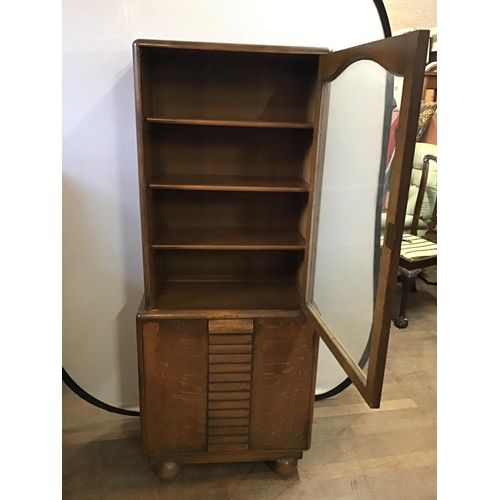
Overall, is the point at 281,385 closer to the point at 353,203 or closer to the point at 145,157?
the point at 353,203

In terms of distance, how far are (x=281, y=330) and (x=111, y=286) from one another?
0.73 meters

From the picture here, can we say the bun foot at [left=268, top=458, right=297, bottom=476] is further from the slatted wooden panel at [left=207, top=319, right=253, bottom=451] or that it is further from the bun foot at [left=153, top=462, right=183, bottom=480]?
the bun foot at [left=153, top=462, right=183, bottom=480]

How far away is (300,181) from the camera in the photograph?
163 cm

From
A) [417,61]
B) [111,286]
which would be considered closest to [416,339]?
[111,286]

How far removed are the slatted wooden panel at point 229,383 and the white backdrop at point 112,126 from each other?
0.48 metres

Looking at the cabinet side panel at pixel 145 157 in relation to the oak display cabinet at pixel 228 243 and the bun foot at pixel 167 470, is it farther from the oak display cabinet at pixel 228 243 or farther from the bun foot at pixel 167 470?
the bun foot at pixel 167 470

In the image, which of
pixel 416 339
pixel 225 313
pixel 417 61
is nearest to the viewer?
pixel 417 61

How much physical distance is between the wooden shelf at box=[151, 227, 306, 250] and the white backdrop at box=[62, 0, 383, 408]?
244 millimetres

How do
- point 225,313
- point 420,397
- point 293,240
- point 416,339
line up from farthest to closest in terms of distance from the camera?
point 416,339
point 420,397
point 293,240
point 225,313

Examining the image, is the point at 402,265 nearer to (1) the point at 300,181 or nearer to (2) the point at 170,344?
(1) the point at 300,181

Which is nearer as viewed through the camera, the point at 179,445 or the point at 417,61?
the point at 417,61

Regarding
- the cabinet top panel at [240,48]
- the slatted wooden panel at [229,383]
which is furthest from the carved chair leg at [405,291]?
the cabinet top panel at [240,48]

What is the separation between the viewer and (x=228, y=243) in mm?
1560

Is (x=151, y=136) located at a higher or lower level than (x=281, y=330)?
higher
